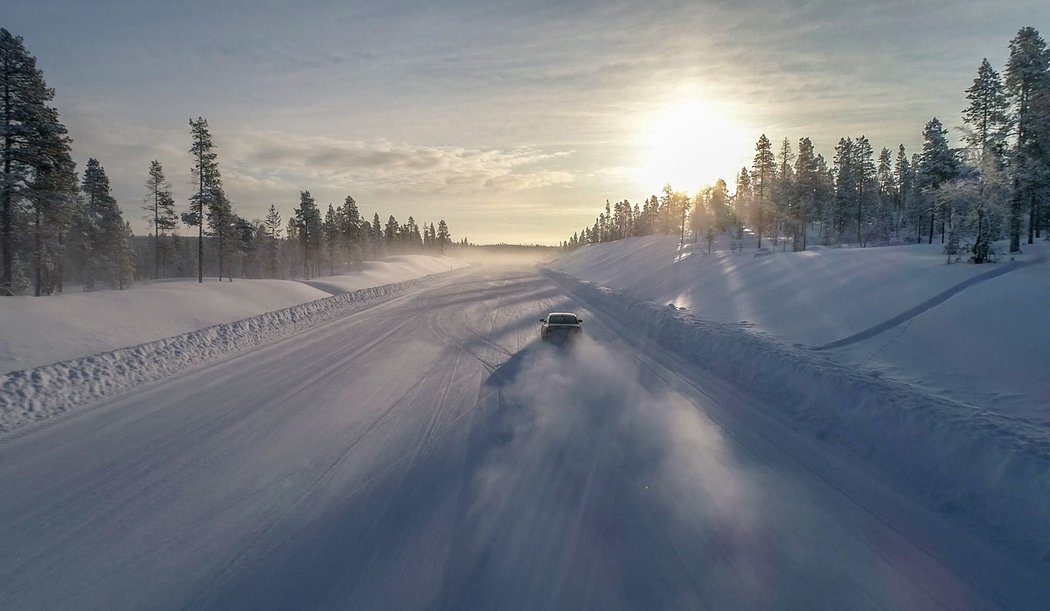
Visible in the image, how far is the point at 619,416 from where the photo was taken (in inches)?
412

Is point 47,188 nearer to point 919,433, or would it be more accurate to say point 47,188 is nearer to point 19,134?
point 19,134

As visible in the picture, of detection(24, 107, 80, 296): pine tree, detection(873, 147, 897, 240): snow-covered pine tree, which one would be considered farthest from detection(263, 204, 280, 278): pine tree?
detection(873, 147, 897, 240): snow-covered pine tree

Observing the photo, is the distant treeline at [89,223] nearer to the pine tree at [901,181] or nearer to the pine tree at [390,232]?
the pine tree at [390,232]

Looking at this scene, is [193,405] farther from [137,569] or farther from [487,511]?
[487,511]

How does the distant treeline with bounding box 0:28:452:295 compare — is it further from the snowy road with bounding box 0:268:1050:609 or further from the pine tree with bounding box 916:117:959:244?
the pine tree with bounding box 916:117:959:244

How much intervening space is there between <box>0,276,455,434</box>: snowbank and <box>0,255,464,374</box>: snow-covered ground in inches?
51.2

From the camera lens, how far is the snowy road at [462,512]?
16.3 ft

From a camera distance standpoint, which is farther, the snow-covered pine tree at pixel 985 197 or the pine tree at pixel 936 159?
the pine tree at pixel 936 159

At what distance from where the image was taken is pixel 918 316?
612 inches

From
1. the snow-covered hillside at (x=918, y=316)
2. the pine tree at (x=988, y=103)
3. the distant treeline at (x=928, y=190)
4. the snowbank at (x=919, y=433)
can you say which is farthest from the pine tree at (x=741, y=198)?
the snowbank at (x=919, y=433)

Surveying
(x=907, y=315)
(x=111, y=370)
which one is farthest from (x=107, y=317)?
(x=907, y=315)

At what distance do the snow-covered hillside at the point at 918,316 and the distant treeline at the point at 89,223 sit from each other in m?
33.8

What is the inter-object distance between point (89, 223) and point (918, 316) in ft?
246

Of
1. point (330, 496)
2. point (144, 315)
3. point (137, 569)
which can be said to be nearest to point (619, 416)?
point (330, 496)
